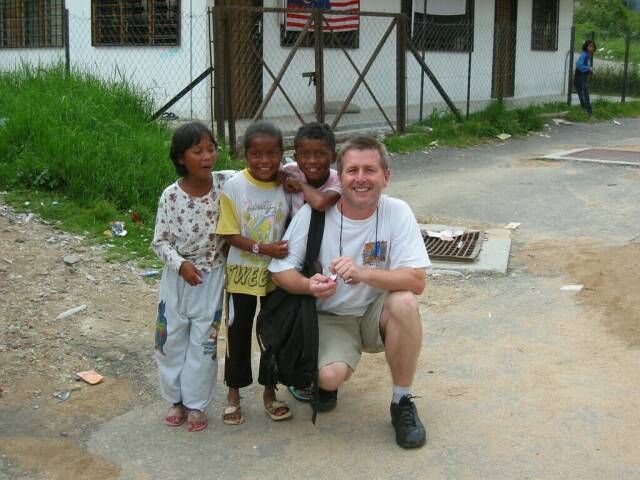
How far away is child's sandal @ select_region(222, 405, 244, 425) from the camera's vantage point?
145 inches

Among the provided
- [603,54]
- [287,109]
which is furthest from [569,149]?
[603,54]

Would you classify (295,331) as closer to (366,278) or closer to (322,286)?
(322,286)

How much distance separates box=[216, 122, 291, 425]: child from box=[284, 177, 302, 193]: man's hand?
54 mm

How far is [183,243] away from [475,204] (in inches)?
200

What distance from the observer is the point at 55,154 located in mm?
7195

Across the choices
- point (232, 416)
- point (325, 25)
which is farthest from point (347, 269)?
point (325, 25)

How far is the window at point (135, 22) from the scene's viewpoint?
41.2ft

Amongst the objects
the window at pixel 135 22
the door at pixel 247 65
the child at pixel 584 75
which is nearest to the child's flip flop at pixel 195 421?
the door at pixel 247 65

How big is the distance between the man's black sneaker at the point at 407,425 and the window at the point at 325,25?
9624 millimetres

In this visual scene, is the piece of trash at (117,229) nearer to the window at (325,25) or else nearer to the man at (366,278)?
the man at (366,278)

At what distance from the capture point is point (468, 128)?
42.3 ft

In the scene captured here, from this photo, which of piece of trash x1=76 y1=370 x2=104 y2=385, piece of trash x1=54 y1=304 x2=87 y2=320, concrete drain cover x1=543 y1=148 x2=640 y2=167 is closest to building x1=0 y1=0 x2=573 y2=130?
concrete drain cover x1=543 y1=148 x2=640 y2=167

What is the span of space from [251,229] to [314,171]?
363mm

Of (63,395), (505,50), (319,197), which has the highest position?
(505,50)
